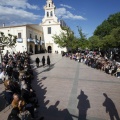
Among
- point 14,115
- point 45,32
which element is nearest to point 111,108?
point 14,115

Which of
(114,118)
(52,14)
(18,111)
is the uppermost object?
(52,14)

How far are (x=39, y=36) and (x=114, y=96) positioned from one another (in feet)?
139

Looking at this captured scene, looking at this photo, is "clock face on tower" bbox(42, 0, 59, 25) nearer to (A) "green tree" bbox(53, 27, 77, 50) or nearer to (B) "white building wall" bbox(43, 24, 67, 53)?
(B) "white building wall" bbox(43, 24, 67, 53)

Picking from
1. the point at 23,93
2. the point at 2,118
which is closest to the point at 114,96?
the point at 23,93

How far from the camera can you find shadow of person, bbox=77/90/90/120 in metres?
6.82

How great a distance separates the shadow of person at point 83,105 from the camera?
682 centimetres

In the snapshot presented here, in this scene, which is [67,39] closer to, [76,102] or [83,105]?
[76,102]

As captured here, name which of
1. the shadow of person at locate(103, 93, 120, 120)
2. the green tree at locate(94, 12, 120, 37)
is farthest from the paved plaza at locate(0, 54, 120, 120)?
the green tree at locate(94, 12, 120, 37)

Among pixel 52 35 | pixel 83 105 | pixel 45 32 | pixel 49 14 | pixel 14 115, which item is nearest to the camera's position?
pixel 14 115

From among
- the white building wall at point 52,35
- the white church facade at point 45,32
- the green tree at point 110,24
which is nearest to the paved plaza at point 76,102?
the white church facade at point 45,32

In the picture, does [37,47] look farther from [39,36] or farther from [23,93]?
[23,93]

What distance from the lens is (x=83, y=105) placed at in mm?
7852

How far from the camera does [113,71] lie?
1552cm

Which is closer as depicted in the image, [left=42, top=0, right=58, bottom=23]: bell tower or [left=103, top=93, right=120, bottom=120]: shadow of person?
[left=103, top=93, right=120, bottom=120]: shadow of person
